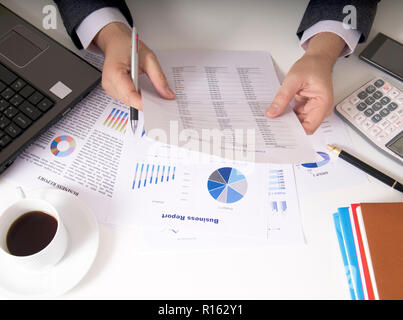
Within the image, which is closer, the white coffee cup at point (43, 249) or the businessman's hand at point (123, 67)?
the white coffee cup at point (43, 249)

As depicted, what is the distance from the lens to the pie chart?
56 centimetres

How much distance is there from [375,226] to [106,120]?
20.0 inches

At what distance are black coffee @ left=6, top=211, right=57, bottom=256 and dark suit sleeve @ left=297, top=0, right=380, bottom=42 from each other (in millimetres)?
651

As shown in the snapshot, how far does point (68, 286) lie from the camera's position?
18.2 inches

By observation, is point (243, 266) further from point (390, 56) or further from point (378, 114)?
point (390, 56)

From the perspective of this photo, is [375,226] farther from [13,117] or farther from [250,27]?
[13,117]

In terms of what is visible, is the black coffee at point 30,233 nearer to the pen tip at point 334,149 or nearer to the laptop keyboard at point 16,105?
the laptop keyboard at point 16,105

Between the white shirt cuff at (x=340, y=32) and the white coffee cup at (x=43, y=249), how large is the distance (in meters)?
0.63

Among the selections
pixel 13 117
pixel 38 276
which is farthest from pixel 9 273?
pixel 13 117

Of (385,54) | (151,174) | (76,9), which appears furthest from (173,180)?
(385,54)

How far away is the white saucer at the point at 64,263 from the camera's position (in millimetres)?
456

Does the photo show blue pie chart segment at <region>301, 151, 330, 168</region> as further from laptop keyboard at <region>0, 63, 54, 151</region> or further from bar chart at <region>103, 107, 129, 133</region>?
laptop keyboard at <region>0, 63, 54, 151</region>

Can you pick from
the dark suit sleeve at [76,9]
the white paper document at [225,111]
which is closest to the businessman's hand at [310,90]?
the white paper document at [225,111]

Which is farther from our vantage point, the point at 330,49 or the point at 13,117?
the point at 330,49
